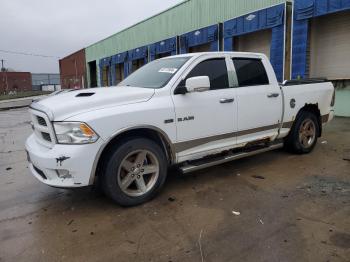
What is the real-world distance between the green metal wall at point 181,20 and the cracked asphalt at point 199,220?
1014 centimetres

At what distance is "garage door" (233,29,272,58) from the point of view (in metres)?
14.2

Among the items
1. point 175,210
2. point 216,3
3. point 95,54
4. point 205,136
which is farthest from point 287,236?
point 95,54

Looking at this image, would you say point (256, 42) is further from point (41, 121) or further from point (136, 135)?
point (41, 121)

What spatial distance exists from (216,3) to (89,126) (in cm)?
1459

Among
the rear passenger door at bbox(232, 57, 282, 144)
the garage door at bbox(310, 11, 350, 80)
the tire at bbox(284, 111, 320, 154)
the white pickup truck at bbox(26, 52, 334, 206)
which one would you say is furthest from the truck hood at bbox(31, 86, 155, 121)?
the garage door at bbox(310, 11, 350, 80)

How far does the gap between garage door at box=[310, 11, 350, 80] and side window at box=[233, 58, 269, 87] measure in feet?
23.4

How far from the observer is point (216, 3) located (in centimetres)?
1636

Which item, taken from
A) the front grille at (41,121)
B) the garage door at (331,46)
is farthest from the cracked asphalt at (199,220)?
the garage door at (331,46)

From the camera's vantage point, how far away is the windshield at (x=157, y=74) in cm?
456

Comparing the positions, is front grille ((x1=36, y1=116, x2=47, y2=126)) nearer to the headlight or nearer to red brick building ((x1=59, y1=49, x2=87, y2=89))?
the headlight

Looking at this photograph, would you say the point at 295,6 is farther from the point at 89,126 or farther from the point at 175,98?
the point at 89,126

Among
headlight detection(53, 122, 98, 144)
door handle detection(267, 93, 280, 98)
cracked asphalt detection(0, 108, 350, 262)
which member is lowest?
cracked asphalt detection(0, 108, 350, 262)

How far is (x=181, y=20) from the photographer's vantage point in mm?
19500

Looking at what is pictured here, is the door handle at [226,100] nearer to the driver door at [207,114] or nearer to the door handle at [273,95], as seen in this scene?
the driver door at [207,114]
